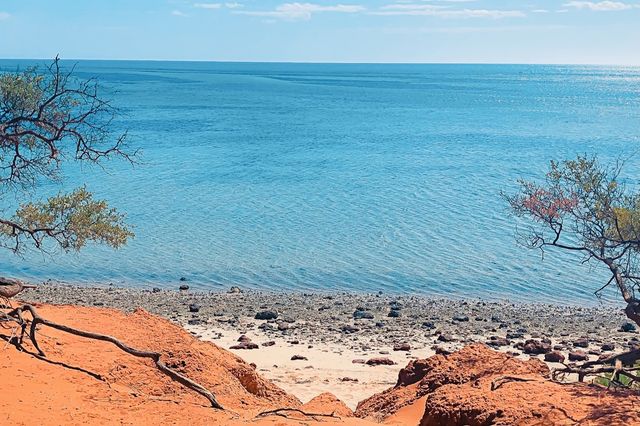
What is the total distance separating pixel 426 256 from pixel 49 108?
23.1m

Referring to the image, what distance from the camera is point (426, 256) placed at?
3391cm

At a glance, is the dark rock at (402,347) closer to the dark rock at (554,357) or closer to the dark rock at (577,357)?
the dark rock at (554,357)

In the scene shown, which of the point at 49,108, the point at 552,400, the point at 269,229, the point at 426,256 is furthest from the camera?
the point at 269,229

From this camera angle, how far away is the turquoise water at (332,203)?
31.5m

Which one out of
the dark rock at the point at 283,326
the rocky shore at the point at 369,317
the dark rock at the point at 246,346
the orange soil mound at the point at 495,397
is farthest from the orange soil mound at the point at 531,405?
the dark rock at the point at 283,326

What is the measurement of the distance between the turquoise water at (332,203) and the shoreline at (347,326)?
79.9 inches

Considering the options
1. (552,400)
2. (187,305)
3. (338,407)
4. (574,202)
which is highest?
(574,202)

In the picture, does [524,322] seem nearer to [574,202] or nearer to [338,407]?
[574,202]

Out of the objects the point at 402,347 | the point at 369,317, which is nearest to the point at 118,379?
the point at 402,347

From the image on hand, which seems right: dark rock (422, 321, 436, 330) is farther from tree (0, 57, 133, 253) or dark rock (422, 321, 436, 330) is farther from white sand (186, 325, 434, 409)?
tree (0, 57, 133, 253)

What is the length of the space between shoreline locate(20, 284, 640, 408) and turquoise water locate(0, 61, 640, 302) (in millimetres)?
2030

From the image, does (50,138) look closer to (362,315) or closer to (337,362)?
(337,362)

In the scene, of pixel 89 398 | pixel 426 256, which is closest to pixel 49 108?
pixel 89 398

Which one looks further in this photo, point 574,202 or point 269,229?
point 269,229
